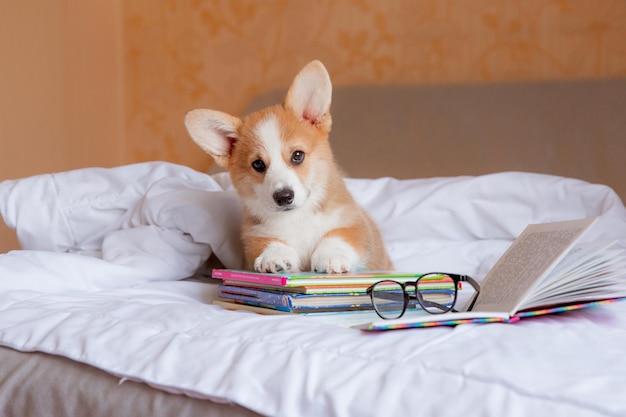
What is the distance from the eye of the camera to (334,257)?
143 centimetres

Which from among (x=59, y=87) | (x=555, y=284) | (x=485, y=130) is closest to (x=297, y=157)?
(x=555, y=284)

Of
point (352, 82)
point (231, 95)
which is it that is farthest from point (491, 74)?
point (231, 95)

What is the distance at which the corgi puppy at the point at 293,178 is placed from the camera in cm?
156

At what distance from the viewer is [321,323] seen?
112 centimetres

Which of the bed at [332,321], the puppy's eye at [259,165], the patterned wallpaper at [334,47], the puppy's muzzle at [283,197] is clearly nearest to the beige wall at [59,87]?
the patterned wallpaper at [334,47]

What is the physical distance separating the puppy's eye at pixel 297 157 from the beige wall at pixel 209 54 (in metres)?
1.58

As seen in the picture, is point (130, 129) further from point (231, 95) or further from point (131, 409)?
point (131, 409)

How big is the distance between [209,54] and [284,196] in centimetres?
240

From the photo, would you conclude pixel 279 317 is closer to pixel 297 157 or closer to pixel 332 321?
pixel 332 321

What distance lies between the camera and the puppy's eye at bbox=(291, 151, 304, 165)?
163cm

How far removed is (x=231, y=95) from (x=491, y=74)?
4.58 ft

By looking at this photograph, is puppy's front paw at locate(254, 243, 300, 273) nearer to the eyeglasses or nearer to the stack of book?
the stack of book

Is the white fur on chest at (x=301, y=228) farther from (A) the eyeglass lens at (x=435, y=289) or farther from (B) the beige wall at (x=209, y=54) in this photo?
(B) the beige wall at (x=209, y=54)

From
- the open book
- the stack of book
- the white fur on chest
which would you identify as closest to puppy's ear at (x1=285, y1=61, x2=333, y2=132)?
the white fur on chest
